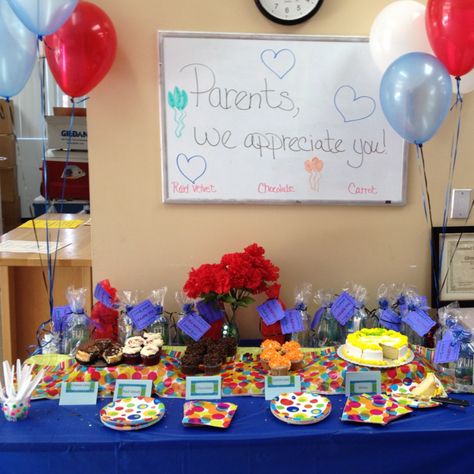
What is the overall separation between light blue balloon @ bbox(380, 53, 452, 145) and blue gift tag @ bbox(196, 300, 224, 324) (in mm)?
870

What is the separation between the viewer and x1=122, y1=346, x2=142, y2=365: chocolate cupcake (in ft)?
5.55

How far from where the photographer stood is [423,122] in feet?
5.22

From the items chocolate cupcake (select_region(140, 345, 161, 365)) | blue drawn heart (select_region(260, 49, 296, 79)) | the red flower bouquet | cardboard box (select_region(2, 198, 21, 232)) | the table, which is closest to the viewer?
chocolate cupcake (select_region(140, 345, 161, 365))

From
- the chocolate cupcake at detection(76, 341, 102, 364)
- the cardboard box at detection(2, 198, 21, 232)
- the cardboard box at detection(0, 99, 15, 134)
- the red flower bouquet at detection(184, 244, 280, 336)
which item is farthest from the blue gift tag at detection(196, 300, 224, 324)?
the cardboard box at detection(0, 99, 15, 134)

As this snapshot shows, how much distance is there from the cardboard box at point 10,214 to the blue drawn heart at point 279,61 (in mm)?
4825

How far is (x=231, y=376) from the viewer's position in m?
1.67

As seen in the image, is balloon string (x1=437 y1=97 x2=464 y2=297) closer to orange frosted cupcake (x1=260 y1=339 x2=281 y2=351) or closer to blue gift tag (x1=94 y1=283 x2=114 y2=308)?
orange frosted cupcake (x1=260 y1=339 x2=281 y2=351)

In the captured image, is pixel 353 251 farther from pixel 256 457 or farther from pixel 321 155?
pixel 256 457

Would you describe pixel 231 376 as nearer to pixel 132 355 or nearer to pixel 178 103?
pixel 132 355

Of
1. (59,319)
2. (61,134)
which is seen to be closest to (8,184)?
(61,134)

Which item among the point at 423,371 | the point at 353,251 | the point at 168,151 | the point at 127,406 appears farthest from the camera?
the point at 353,251

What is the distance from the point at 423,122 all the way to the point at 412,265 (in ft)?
2.24

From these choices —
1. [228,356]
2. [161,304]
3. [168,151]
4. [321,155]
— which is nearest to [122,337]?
[161,304]

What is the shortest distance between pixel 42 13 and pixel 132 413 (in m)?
1.13
